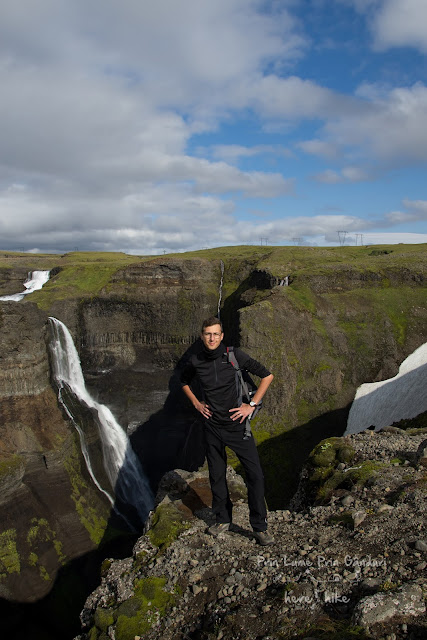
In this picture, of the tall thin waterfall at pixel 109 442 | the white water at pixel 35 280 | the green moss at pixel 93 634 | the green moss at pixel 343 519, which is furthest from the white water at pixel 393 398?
the white water at pixel 35 280

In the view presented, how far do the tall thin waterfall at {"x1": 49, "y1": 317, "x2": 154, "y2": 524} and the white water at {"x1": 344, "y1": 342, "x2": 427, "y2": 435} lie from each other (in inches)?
834

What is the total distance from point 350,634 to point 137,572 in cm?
466

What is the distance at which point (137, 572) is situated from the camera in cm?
771

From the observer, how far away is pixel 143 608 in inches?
256

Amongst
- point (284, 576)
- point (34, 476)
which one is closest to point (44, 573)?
point (34, 476)

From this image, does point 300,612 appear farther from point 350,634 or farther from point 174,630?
point 174,630

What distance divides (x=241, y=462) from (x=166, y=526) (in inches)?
112

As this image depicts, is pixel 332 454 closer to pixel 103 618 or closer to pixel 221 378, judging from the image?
pixel 221 378

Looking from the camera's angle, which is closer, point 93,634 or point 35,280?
point 93,634

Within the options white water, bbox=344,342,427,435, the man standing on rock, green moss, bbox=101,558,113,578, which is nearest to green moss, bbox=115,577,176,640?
green moss, bbox=101,558,113,578

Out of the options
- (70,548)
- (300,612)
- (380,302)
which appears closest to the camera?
(300,612)

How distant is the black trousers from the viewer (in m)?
7.76

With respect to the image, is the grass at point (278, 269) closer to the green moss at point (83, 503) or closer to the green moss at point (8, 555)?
the green moss at point (83, 503)

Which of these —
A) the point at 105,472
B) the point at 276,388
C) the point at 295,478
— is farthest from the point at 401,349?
the point at 105,472
